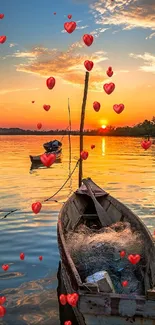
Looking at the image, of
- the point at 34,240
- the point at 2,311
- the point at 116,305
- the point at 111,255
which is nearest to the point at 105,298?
the point at 116,305

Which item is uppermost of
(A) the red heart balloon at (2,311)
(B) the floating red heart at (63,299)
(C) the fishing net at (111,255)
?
(C) the fishing net at (111,255)

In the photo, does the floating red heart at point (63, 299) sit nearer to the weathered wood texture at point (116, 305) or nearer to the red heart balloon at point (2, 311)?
the red heart balloon at point (2, 311)

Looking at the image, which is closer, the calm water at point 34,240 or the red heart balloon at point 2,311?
the red heart balloon at point 2,311

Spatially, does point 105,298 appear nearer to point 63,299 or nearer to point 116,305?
point 116,305

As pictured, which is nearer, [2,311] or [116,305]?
[116,305]

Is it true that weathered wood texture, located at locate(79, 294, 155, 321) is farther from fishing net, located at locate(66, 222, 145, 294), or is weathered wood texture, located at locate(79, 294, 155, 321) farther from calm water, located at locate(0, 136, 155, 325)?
calm water, located at locate(0, 136, 155, 325)

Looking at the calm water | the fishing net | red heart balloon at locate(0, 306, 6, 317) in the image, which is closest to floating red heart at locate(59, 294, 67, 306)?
the calm water

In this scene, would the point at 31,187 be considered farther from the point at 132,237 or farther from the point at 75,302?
the point at 75,302

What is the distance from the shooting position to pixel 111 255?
9078 mm

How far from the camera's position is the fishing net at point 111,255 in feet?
26.2

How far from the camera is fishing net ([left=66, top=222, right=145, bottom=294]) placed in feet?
26.2

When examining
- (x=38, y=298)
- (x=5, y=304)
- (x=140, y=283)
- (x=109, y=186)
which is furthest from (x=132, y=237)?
(x=109, y=186)

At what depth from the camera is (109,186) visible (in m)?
28.7

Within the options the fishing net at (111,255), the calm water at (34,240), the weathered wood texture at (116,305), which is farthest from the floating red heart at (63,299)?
the weathered wood texture at (116,305)
